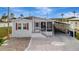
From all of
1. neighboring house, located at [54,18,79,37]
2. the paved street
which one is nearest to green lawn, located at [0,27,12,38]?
the paved street

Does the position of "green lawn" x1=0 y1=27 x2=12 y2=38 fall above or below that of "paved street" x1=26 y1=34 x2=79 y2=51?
above

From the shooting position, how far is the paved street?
138 inches

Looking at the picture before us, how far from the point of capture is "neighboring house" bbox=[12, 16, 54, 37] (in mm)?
3502

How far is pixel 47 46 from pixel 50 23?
30 cm

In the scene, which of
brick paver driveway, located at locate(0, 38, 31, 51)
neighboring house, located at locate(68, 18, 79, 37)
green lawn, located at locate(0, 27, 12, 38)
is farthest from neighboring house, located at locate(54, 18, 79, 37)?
green lawn, located at locate(0, 27, 12, 38)

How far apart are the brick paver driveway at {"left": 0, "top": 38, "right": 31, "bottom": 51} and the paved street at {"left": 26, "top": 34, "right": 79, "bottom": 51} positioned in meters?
0.08

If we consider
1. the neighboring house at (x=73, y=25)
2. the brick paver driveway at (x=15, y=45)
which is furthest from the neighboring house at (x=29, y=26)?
the neighboring house at (x=73, y=25)

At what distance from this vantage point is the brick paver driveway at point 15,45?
3504 millimetres

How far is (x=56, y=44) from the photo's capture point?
3.51m

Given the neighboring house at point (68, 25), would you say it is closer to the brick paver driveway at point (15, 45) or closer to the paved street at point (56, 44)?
the paved street at point (56, 44)

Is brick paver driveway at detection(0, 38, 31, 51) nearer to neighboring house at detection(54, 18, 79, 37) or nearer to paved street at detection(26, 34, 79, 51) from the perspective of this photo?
paved street at detection(26, 34, 79, 51)

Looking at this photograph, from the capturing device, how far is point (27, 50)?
3.51 metres
